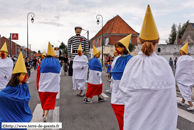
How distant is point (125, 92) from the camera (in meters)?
2.49

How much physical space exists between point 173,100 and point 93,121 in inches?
119

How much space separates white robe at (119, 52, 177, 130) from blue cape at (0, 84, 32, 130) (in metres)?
2.18

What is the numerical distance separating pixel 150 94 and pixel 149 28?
2.82 ft

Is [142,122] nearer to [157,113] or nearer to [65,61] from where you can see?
[157,113]

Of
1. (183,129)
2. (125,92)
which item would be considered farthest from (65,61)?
(125,92)

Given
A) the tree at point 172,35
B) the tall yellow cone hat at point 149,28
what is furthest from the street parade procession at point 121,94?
the tree at point 172,35

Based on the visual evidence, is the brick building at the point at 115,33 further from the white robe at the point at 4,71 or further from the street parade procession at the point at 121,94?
the street parade procession at the point at 121,94

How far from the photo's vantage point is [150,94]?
237 centimetres

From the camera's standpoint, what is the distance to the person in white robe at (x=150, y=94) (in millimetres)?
2348

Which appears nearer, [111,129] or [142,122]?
[142,122]

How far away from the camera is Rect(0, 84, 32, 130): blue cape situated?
134 inches

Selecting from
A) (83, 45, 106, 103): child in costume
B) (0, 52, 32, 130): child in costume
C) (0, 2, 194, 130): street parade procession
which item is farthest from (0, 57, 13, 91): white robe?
(0, 52, 32, 130): child in costume

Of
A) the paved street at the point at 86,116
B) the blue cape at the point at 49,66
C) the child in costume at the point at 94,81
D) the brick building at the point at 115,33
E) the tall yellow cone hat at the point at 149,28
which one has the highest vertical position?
the brick building at the point at 115,33

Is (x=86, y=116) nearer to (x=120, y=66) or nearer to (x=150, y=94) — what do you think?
(x=120, y=66)
